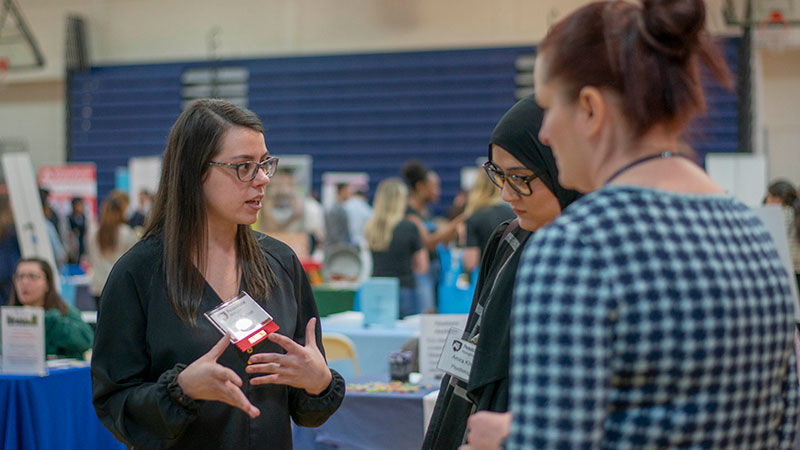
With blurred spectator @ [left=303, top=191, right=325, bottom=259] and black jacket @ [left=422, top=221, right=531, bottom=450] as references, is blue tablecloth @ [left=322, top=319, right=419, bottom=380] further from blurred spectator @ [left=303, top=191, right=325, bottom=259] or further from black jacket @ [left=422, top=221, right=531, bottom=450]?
blurred spectator @ [left=303, top=191, right=325, bottom=259]

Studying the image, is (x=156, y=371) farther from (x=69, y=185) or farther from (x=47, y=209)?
(x=69, y=185)

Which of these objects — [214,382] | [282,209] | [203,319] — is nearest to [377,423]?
[203,319]

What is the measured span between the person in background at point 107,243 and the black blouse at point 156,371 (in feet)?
18.0

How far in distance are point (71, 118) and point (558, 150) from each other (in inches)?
528

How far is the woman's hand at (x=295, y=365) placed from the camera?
63.3 inches

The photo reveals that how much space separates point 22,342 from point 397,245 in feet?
9.64

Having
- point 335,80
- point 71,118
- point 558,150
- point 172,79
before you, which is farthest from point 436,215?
point 558,150

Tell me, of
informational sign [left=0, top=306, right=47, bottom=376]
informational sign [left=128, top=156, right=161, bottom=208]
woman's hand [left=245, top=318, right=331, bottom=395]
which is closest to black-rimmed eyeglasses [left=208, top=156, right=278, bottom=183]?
woman's hand [left=245, top=318, right=331, bottom=395]

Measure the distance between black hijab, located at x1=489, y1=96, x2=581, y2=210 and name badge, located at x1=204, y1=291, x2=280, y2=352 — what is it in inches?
23.2

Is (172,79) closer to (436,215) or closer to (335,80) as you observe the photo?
(335,80)

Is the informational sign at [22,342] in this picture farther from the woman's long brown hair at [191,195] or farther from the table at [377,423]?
the woman's long brown hair at [191,195]

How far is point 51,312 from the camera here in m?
4.27

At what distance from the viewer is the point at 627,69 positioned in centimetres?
92

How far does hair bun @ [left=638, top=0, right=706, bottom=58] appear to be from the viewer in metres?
0.93
